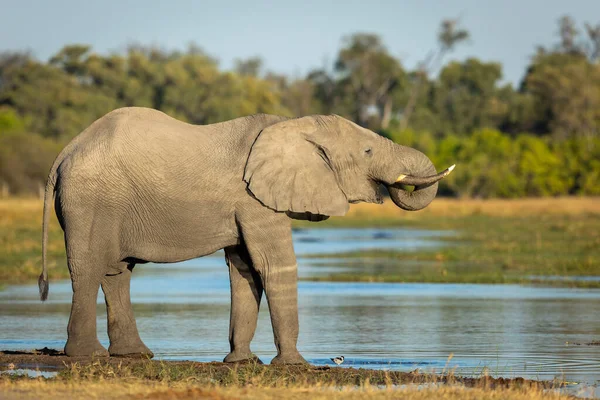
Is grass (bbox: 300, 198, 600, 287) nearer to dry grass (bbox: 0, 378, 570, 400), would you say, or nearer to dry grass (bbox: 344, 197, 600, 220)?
dry grass (bbox: 344, 197, 600, 220)

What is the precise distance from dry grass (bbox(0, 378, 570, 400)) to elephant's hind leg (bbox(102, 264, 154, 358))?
2.56 m

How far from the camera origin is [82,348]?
37.3 feet

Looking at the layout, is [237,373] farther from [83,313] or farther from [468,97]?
[468,97]

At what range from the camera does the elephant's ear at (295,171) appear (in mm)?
11273

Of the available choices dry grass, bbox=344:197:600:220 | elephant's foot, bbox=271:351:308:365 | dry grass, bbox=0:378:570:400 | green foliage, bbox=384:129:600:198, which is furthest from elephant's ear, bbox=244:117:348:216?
green foliage, bbox=384:129:600:198

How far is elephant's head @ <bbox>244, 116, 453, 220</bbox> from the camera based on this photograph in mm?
A: 11312

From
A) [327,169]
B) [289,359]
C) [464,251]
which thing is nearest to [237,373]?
[289,359]

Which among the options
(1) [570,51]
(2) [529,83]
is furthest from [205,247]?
(1) [570,51]

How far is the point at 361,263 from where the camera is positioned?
25891 mm


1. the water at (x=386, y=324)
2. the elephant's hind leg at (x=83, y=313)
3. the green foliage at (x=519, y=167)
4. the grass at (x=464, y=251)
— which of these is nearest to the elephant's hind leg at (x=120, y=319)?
the water at (x=386, y=324)

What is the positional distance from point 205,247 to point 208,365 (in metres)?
1.18

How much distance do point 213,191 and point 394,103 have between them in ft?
254

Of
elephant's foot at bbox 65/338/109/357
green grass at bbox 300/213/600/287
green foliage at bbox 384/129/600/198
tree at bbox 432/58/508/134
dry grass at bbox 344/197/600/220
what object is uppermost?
tree at bbox 432/58/508/134

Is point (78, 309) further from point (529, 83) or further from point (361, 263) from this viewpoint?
point (529, 83)
